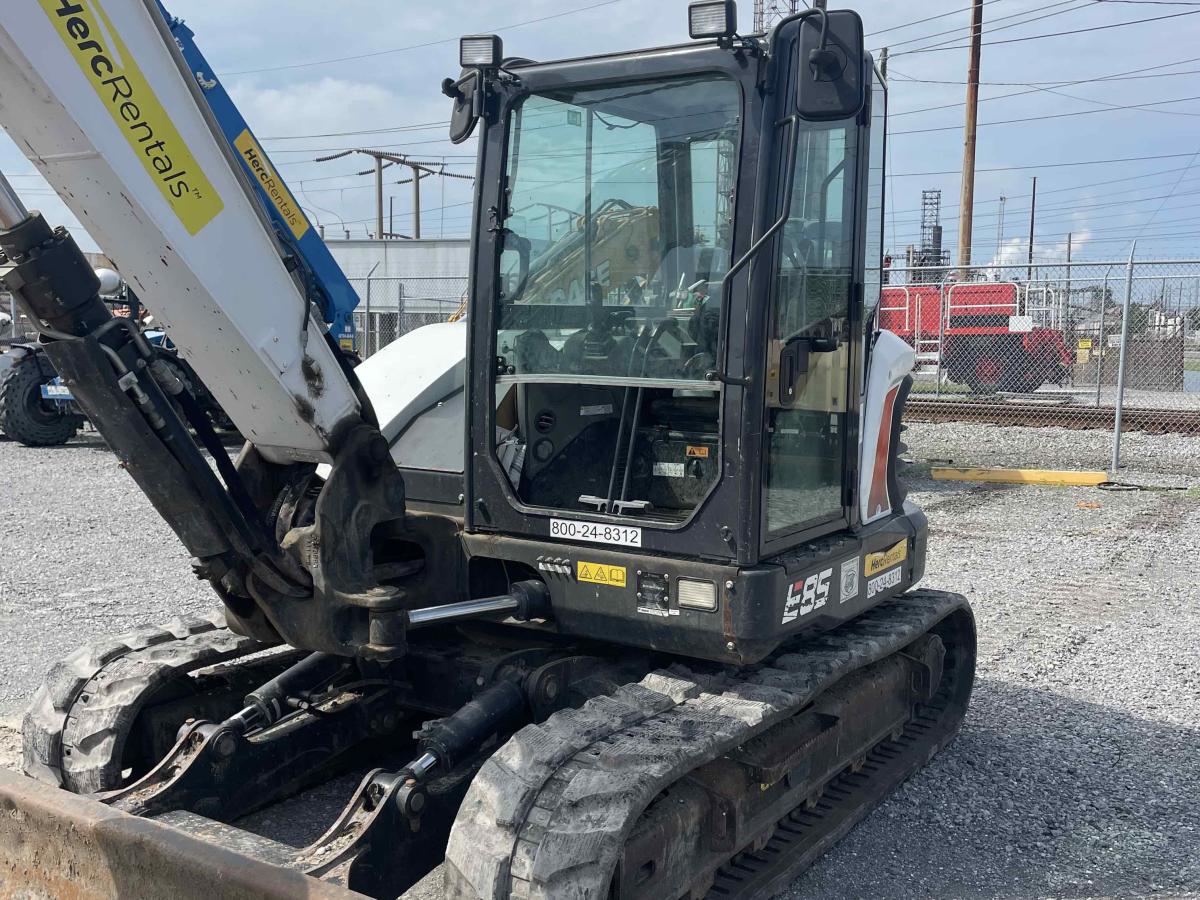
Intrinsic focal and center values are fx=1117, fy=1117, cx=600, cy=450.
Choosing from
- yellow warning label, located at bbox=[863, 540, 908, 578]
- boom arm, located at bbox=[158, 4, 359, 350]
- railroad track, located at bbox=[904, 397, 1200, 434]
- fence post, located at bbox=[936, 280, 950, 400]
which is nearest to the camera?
yellow warning label, located at bbox=[863, 540, 908, 578]

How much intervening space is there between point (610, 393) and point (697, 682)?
1.05 meters

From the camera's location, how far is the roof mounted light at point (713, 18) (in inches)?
128

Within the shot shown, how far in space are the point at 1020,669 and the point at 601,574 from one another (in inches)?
136

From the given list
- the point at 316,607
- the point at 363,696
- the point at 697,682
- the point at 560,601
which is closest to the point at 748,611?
the point at 697,682

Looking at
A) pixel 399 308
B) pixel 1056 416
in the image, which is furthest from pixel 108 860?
pixel 1056 416

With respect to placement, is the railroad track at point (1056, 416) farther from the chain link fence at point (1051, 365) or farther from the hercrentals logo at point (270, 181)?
the hercrentals logo at point (270, 181)

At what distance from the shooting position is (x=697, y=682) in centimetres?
353

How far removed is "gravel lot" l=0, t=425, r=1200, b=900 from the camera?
3984 mm

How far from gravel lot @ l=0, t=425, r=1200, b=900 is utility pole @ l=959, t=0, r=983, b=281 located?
10379 mm

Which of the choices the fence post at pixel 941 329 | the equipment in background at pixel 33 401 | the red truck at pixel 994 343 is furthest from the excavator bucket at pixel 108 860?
the red truck at pixel 994 343

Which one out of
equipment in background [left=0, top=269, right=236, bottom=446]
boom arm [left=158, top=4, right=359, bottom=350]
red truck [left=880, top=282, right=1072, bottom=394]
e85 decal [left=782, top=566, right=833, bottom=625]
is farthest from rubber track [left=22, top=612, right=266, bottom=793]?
red truck [left=880, top=282, right=1072, bottom=394]

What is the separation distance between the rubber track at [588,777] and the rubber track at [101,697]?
139 centimetres

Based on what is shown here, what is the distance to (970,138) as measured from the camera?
69.0 feet

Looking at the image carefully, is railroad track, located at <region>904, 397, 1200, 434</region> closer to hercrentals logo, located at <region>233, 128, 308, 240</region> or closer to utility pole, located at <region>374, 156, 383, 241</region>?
hercrentals logo, located at <region>233, 128, 308, 240</region>
